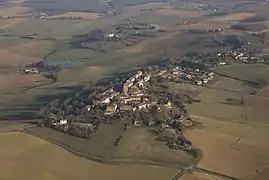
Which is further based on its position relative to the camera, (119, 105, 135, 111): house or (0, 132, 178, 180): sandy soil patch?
(119, 105, 135, 111): house

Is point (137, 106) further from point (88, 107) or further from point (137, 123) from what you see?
point (88, 107)

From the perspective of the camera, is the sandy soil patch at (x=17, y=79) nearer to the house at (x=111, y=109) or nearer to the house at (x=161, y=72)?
→ the house at (x=161, y=72)

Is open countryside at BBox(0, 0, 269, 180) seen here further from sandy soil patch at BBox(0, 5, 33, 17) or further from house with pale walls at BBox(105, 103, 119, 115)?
sandy soil patch at BBox(0, 5, 33, 17)

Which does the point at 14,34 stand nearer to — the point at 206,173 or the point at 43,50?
the point at 43,50

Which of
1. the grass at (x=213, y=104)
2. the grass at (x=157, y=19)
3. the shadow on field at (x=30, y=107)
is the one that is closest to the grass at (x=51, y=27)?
the grass at (x=157, y=19)

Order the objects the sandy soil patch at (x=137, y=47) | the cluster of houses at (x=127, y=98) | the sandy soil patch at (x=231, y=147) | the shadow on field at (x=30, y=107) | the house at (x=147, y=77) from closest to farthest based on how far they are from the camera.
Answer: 1. the sandy soil patch at (x=231, y=147)
2. the cluster of houses at (x=127, y=98)
3. the shadow on field at (x=30, y=107)
4. the house at (x=147, y=77)
5. the sandy soil patch at (x=137, y=47)

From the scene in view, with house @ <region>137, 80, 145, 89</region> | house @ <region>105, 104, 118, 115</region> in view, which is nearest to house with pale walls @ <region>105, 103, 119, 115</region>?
house @ <region>105, 104, 118, 115</region>

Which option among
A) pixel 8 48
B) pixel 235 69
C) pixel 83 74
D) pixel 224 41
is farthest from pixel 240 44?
pixel 8 48
